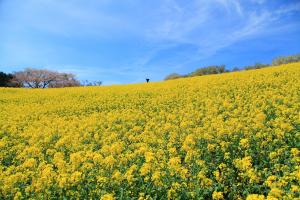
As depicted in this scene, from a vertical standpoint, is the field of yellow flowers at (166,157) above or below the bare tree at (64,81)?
below

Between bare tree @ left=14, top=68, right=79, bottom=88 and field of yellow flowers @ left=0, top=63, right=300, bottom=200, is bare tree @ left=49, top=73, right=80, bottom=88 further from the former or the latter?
field of yellow flowers @ left=0, top=63, right=300, bottom=200

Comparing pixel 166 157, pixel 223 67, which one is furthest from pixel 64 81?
pixel 166 157

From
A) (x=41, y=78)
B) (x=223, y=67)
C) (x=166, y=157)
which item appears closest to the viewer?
(x=166, y=157)

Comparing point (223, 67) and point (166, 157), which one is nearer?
point (166, 157)

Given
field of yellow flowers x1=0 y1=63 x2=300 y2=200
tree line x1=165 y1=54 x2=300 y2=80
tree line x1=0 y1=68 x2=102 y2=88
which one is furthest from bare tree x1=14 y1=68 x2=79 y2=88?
field of yellow flowers x1=0 y1=63 x2=300 y2=200

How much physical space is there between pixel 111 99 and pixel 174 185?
2072 cm

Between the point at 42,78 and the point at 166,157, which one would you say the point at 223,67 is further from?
the point at 166,157

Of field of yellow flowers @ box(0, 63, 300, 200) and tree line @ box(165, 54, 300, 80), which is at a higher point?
tree line @ box(165, 54, 300, 80)

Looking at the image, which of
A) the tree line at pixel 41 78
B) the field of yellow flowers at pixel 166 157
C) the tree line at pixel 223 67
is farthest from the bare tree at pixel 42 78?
the field of yellow flowers at pixel 166 157

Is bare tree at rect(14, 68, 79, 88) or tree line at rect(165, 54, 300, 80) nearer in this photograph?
tree line at rect(165, 54, 300, 80)

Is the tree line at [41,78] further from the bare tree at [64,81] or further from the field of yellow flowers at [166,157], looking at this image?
the field of yellow flowers at [166,157]

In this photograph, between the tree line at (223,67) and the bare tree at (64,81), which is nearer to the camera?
the tree line at (223,67)

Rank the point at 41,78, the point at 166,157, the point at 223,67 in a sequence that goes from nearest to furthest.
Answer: the point at 166,157, the point at 223,67, the point at 41,78

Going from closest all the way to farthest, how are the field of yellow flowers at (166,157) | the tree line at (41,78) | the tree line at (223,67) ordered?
the field of yellow flowers at (166,157)
the tree line at (223,67)
the tree line at (41,78)
